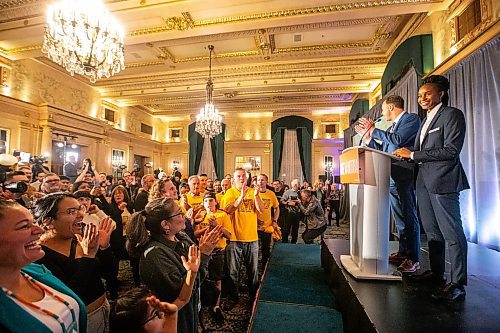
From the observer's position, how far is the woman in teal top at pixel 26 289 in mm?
742

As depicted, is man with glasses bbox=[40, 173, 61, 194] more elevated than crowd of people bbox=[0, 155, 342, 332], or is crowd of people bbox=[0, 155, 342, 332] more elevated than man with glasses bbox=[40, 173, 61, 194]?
man with glasses bbox=[40, 173, 61, 194]

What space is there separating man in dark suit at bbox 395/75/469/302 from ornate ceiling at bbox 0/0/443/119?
3578 millimetres

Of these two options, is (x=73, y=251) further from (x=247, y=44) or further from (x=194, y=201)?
(x=247, y=44)

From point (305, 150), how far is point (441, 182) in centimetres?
1050

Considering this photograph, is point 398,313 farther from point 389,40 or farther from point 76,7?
point 389,40

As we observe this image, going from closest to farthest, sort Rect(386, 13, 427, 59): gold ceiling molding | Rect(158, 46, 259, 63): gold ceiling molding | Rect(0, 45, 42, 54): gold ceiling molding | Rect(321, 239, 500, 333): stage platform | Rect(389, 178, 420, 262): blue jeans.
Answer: Rect(321, 239, 500, 333): stage platform → Rect(389, 178, 420, 262): blue jeans → Rect(386, 13, 427, 59): gold ceiling molding → Rect(0, 45, 42, 54): gold ceiling molding → Rect(158, 46, 259, 63): gold ceiling molding

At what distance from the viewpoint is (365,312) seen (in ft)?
4.23

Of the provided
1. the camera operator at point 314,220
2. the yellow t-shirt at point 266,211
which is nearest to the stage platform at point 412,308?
the yellow t-shirt at point 266,211

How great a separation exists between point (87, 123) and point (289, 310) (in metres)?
8.88

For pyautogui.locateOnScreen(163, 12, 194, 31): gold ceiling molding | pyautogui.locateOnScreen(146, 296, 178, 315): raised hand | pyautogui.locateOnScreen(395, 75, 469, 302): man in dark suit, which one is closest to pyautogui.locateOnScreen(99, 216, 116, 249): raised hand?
pyautogui.locateOnScreen(146, 296, 178, 315): raised hand

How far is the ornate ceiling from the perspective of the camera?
444cm

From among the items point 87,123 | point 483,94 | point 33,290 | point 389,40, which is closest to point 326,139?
point 389,40

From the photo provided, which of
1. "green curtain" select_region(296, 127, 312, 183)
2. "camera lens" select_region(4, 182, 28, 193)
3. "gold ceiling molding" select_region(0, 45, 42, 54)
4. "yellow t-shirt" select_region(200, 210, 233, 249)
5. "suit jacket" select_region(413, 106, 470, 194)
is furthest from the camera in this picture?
"green curtain" select_region(296, 127, 312, 183)

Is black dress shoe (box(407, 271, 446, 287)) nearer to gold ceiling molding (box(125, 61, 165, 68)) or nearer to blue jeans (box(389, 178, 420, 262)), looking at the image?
blue jeans (box(389, 178, 420, 262))
